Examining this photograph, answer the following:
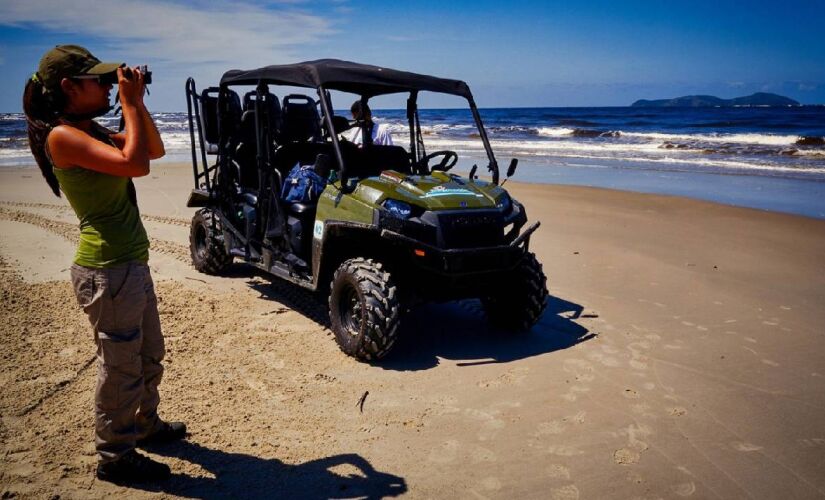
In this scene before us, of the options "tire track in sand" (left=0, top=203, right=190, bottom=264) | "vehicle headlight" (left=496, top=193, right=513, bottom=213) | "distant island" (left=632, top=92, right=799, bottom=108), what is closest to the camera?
"vehicle headlight" (left=496, top=193, right=513, bottom=213)

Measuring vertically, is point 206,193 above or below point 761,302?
above

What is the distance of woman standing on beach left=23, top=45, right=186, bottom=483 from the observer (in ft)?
8.36

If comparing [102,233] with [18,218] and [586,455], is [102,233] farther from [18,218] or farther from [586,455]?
[18,218]

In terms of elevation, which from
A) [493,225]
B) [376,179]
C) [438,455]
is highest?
[376,179]

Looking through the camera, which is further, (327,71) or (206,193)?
(206,193)

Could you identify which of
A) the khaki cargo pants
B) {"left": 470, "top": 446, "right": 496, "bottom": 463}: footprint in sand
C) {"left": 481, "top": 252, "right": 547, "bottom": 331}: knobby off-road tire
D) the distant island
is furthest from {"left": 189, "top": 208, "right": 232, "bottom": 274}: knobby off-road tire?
the distant island

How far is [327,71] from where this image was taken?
4770mm

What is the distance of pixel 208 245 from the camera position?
6629 mm

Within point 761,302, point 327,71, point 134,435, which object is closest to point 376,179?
point 327,71

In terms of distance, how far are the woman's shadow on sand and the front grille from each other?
903 mm

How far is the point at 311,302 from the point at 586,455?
3255mm

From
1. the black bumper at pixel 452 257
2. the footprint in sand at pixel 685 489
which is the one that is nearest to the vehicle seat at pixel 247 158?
the black bumper at pixel 452 257

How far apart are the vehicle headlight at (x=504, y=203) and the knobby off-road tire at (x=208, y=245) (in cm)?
→ 330

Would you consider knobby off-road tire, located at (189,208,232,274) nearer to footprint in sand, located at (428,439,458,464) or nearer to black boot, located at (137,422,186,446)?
black boot, located at (137,422,186,446)
